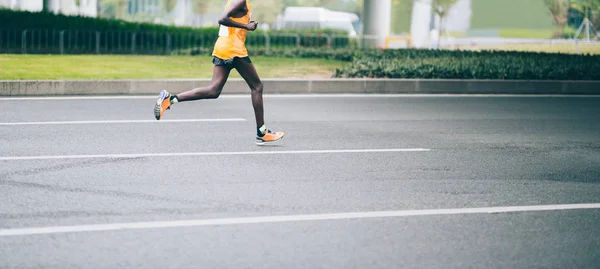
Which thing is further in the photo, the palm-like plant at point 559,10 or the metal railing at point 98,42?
the palm-like plant at point 559,10

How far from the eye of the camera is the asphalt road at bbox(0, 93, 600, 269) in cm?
530

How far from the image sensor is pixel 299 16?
53.4m

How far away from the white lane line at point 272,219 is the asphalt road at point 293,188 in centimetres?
5

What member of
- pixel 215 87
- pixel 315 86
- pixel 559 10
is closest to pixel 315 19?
pixel 559 10

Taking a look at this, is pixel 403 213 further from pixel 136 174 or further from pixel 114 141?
pixel 114 141

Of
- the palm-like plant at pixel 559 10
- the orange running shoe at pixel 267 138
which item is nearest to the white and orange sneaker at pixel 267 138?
the orange running shoe at pixel 267 138

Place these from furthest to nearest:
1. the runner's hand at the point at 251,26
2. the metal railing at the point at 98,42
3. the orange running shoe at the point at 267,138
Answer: the metal railing at the point at 98,42, the orange running shoe at the point at 267,138, the runner's hand at the point at 251,26

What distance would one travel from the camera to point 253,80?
9.54 metres

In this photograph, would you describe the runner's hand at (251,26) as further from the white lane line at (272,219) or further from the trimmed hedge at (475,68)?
the trimmed hedge at (475,68)

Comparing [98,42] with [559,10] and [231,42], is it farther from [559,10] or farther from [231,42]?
[559,10]

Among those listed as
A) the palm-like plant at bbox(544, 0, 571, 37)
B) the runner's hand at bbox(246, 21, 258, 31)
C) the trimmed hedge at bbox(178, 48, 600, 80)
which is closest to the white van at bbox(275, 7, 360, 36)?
the palm-like plant at bbox(544, 0, 571, 37)

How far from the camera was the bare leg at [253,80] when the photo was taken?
371 inches

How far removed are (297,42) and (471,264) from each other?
79.9ft

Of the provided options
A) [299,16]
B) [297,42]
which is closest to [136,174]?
[297,42]
